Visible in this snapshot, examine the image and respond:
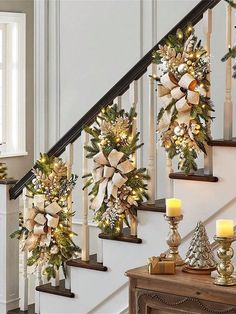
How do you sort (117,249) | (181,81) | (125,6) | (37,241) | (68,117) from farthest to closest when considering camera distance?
1. (68,117)
2. (125,6)
3. (37,241)
4. (117,249)
5. (181,81)

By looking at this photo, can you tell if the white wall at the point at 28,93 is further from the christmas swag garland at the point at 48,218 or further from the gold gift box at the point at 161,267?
the gold gift box at the point at 161,267

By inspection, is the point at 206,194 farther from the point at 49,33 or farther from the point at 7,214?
the point at 49,33

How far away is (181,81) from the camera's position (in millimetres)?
4074

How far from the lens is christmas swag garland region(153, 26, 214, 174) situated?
4055 millimetres

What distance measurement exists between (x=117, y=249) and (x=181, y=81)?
97cm

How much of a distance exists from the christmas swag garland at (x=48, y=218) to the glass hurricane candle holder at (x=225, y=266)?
53.8 inches

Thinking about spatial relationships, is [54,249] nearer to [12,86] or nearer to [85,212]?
[85,212]

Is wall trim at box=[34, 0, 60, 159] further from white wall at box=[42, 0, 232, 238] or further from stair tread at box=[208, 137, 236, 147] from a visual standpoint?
stair tread at box=[208, 137, 236, 147]

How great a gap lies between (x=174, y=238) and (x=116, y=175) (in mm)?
613

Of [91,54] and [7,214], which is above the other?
[91,54]

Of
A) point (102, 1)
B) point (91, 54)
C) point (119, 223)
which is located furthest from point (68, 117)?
point (119, 223)

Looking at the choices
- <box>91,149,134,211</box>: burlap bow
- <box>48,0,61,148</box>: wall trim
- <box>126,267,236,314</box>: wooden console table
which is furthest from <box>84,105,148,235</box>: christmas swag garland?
<box>48,0,61,148</box>: wall trim

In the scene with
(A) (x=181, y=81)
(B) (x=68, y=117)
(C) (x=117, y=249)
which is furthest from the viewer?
(B) (x=68, y=117)

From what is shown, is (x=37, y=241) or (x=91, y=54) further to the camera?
(x=91, y=54)
